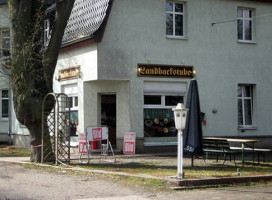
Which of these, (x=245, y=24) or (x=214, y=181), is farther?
(x=245, y=24)

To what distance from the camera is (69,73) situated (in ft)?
72.7

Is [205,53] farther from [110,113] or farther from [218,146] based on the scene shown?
[218,146]

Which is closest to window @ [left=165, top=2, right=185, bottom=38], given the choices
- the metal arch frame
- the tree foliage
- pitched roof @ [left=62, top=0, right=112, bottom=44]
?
pitched roof @ [left=62, top=0, right=112, bottom=44]

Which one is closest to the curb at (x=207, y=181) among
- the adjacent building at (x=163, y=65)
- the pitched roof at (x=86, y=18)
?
the adjacent building at (x=163, y=65)

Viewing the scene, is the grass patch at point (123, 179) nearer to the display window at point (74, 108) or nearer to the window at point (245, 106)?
the display window at point (74, 108)

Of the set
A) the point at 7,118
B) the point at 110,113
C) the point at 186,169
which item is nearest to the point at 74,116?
the point at 110,113

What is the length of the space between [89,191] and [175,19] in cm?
1225

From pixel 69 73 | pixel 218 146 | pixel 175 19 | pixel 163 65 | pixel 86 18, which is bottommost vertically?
pixel 218 146

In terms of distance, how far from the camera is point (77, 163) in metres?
16.5

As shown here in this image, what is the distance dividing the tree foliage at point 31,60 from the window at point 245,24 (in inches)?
388

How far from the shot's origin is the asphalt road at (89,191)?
10.5 metres

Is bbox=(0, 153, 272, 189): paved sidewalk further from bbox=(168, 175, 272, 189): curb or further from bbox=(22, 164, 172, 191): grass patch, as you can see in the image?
bbox=(22, 164, 172, 191): grass patch

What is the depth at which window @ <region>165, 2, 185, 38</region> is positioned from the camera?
70.9 ft

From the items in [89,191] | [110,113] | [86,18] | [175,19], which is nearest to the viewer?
[89,191]
